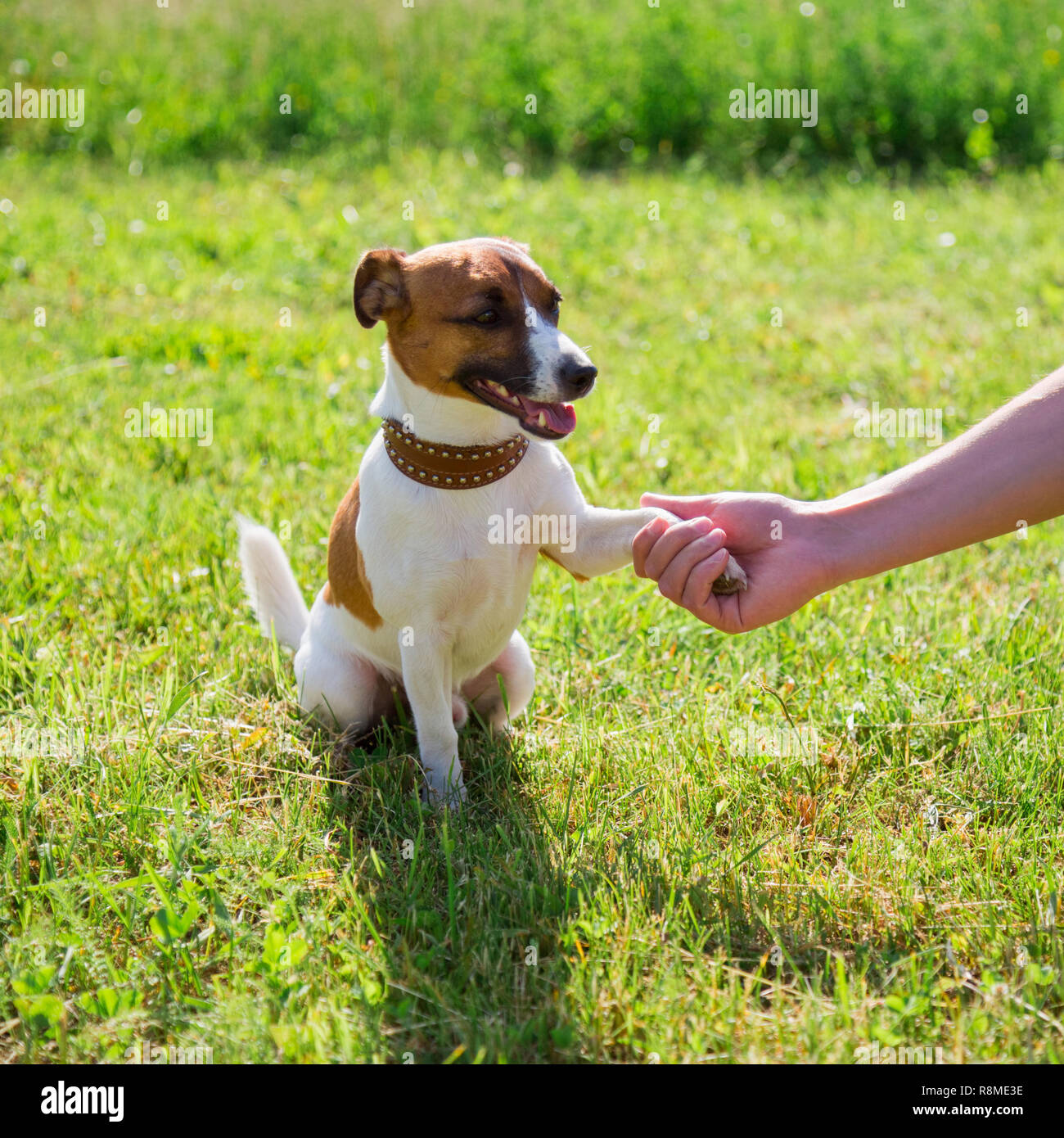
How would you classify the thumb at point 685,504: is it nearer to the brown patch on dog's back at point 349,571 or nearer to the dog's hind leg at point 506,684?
the dog's hind leg at point 506,684

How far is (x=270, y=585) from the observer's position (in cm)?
314

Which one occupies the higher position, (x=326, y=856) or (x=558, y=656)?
(x=558, y=656)

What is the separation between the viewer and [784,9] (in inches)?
337

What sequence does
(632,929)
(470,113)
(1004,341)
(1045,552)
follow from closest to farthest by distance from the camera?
(632,929), (1045,552), (1004,341), (470,113)

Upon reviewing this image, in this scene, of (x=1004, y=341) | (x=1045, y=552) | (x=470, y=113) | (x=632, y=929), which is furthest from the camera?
(x=470, y=113)

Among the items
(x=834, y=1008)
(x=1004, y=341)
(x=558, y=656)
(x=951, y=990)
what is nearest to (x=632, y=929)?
(x=834, y=1008)

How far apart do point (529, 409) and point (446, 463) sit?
226 millimetres

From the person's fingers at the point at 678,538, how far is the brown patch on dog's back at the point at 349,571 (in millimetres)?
720

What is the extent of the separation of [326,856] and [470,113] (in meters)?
6.95

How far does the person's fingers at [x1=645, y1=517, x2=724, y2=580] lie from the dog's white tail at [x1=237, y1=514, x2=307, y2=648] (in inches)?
48.5

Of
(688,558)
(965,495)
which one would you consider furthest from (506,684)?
(965,495)

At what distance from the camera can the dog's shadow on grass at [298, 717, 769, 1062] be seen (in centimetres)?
192
